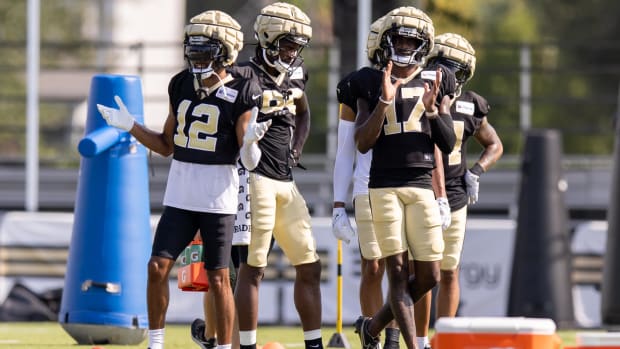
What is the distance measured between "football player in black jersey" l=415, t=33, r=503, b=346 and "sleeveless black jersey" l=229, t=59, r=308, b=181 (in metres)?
1.20

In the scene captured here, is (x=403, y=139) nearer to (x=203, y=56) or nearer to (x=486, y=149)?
(x=203, y=56)

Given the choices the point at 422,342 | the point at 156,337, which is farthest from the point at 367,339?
the point at 156,337

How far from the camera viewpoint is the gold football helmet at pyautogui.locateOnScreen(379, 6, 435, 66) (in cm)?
889

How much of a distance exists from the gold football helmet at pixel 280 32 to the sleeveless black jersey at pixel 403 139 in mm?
499

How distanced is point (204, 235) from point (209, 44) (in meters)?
1.06

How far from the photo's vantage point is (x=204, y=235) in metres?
8.81

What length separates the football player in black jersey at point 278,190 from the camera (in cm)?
897

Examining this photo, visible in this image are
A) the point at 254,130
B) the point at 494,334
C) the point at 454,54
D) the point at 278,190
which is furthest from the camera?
the point at 454,54

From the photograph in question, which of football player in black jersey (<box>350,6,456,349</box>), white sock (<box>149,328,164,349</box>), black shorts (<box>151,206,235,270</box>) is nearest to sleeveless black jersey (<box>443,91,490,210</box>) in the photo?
football player in black jersey (<box>350,6,456,349</box>)

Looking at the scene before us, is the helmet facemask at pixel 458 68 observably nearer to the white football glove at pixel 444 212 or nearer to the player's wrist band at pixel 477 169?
the player's wrist band at pixel 477 169

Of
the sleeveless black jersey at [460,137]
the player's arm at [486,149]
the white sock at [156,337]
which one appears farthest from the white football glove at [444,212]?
the white sock at [156,337]

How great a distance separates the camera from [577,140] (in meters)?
39.8

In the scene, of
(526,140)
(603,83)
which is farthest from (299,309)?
(603,83)

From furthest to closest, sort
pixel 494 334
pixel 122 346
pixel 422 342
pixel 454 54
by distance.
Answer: pixel 122 346 → pixel 454 54 → pixel 422 342 → pixel 494 334
